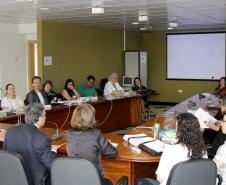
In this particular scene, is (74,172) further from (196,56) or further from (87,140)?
(196,56)

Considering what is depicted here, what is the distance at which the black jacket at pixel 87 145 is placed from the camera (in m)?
2.88

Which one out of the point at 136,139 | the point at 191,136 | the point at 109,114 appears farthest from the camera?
the point at 109,114

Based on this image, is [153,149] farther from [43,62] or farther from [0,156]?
[43,62]

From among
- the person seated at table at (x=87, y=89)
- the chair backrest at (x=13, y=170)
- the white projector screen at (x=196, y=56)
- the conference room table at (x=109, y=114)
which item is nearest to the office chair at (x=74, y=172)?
the chair backrest at (x=13, y=170)

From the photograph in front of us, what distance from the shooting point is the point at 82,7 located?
618 cm

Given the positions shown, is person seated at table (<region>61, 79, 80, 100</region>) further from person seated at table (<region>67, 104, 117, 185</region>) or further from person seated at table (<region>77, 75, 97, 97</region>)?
person seated at table (<region>67, 104, 117, 185</region>)

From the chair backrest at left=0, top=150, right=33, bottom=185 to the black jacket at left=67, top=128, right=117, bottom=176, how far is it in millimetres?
414

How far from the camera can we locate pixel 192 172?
94.5 inches

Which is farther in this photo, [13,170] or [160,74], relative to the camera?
[160,74]

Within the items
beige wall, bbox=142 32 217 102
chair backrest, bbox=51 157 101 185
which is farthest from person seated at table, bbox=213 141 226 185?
beige wall, bbox=142 32 217 102

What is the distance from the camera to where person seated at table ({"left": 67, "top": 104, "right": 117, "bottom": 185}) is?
9.45ft

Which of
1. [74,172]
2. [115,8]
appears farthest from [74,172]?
[115,8]

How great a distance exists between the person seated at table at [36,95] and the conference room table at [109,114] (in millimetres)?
217

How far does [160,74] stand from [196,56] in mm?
1372
